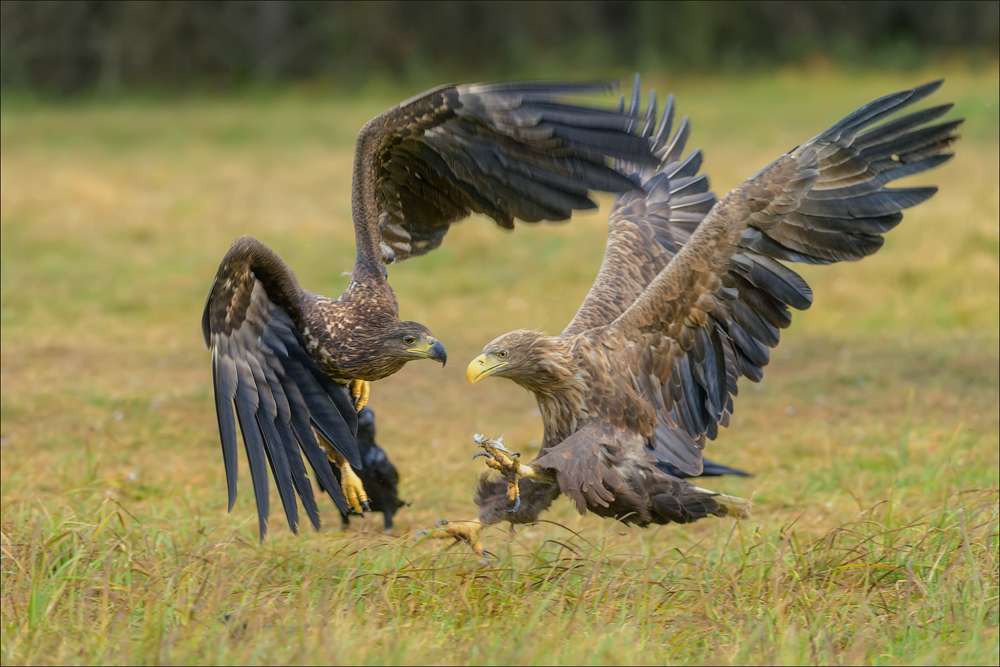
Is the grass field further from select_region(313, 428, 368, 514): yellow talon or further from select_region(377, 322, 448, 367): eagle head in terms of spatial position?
select_region(377, 322, 448, 367): eagle head

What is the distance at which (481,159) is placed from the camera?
12.7 ft

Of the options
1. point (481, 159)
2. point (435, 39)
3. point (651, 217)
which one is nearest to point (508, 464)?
point (481, 159)

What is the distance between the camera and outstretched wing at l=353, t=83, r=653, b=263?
3385 mm

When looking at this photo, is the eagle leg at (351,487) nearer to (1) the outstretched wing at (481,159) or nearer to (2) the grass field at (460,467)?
(2) the grass field at (460,467)

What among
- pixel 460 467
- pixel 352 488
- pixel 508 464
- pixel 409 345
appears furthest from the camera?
pixel 460 467

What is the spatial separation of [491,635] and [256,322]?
54.4 inches

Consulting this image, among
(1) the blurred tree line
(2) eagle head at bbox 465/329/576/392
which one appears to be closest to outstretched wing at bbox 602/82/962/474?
(2) eagle head at bbox 465/329/576/392

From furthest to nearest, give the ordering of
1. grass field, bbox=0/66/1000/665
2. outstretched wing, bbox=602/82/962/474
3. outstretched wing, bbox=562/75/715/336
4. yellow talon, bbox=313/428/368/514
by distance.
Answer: outstretched wing, bbox=562/75/715/336, yellow talon, bbox=313/428/368/514, outstretched wing, bbox=602/82/962/474, grass field, bbox=0/66/1000/665

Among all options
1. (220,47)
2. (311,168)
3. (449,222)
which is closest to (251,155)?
(311,168)

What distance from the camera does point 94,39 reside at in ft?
64.3

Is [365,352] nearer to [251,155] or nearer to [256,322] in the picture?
[256,322]

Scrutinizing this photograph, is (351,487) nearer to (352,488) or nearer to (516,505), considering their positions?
(352,488)

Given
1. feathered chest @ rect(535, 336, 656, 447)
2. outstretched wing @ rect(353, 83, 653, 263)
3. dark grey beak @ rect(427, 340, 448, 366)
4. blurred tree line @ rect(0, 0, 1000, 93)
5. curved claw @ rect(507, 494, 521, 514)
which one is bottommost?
curved claw @ rect(507, 494, 521, 514)

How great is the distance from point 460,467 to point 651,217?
1.48 m
